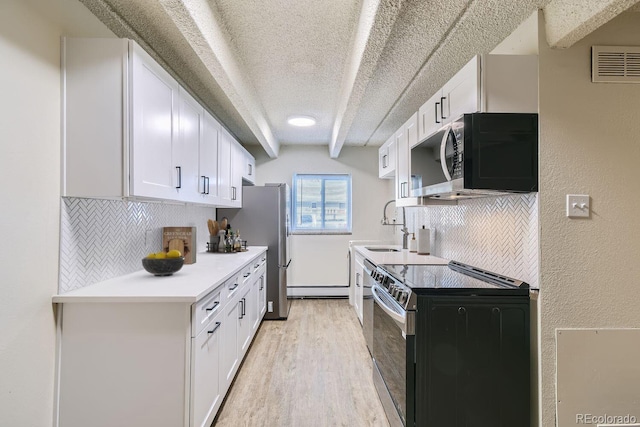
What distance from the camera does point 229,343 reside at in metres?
2.25

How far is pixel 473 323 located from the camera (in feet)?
5.39

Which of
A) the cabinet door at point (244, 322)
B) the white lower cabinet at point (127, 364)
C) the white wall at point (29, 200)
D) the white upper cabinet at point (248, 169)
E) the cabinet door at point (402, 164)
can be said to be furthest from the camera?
the white upper cabinet at point (248, 169)

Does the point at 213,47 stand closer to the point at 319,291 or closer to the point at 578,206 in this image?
the point at 578,206

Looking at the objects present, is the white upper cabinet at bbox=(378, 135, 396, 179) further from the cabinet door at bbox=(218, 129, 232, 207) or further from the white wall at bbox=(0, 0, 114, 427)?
the white wall at bbox=(0, 0, 114, 427)

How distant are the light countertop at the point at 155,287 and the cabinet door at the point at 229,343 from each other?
0.29 meters

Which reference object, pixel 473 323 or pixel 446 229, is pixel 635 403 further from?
pixel 446 229

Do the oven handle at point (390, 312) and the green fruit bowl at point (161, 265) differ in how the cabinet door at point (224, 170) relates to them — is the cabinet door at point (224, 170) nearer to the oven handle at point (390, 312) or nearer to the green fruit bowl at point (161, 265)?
the green fruit bowl at point (161, 265)

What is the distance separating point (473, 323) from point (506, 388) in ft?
1.21

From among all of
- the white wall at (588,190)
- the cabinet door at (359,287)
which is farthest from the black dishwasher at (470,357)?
the cabinet door at (359,287)

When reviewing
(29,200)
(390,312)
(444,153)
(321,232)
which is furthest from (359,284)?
(29,200)

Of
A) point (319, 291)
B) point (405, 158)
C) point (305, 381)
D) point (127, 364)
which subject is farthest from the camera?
point (319, 291)

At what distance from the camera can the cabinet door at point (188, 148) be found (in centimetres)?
217

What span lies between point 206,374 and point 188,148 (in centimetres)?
152

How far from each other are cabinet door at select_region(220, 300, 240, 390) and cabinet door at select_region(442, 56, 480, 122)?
6.45 feet
